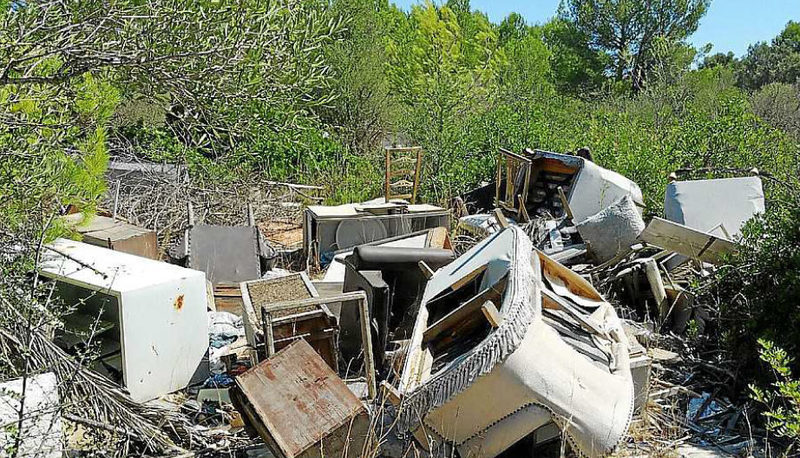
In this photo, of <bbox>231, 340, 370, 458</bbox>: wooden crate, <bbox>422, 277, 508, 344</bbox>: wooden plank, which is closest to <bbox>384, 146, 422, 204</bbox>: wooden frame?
<bbox>422, 277, 508, 344</bbox>: wooden plank

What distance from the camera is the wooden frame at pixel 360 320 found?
151 inches

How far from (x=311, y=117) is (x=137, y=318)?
1776 mm

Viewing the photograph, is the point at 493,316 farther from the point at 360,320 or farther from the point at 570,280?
the point at 570,280

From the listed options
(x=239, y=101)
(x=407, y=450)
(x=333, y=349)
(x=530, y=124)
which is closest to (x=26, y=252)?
(x=239, y=101)

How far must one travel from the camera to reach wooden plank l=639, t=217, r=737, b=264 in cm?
540

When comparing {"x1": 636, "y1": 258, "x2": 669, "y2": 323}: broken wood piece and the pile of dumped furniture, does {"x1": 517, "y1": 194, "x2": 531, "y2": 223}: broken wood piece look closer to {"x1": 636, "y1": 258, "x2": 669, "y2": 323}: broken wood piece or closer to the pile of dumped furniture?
the pile of dumped furniture

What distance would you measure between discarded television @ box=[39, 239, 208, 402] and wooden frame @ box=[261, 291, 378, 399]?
674 millimetres

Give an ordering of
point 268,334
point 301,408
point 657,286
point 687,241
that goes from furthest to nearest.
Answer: point 657,286 < point 687,241 < point 268,334 < point 301,408

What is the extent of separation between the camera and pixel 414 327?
3.86 metres

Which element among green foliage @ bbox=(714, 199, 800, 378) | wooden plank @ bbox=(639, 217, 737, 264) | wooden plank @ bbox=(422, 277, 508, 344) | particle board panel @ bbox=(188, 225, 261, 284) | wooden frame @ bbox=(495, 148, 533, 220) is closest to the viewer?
wooden plank @ bbox=(422, 277, 508, 344)

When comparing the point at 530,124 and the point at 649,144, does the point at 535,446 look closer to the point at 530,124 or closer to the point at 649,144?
the point at 649,144

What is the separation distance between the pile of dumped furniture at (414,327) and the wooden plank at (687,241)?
1 centimetres

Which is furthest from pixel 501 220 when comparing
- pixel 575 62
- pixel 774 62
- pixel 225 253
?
pixel 774 62

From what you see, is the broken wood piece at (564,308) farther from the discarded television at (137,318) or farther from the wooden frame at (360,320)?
the discarded television at (137,318)
